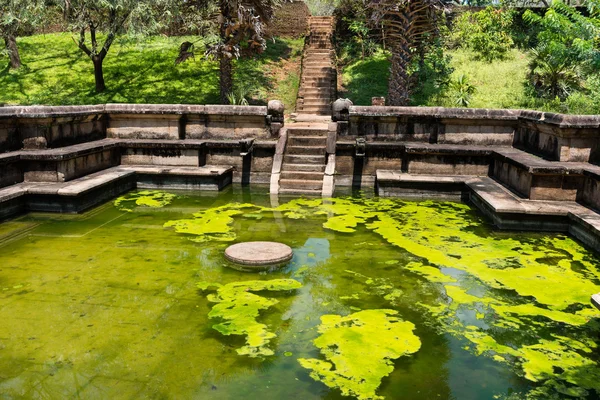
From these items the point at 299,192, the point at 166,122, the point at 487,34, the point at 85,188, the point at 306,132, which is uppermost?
the point at 487,34

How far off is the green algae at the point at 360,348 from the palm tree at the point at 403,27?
1198 centimetres

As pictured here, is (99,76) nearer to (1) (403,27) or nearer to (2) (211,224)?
(1) (403,27)

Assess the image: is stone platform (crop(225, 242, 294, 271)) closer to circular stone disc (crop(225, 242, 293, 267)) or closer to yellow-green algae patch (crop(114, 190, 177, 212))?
circular stone disc (crop(225, 242, 293, 267))

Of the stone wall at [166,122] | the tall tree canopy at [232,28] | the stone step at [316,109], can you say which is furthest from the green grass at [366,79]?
the stone wall at [166,122]

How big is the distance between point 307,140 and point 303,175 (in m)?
1.21

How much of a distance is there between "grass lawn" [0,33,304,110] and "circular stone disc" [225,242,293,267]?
1304 centimetres

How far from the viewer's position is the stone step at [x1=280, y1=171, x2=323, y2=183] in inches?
429

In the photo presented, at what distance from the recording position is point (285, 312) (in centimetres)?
525

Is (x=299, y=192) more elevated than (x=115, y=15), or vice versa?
(x=115, y=15)

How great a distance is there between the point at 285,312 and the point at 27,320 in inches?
104

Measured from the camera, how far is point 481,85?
66.0 ft

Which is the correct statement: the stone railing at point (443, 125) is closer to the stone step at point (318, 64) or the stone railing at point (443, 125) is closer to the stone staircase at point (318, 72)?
the stone staircase at point (318, 72)

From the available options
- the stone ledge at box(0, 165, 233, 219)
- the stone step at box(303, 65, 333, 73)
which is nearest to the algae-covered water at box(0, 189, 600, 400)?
the stone ledge at box(0, 165, 233, 219)


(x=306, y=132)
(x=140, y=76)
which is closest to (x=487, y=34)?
(x=306, y=132)
